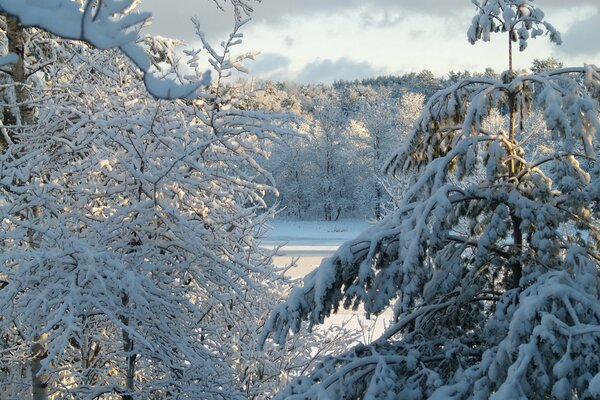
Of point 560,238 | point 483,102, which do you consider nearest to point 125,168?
point 483,102

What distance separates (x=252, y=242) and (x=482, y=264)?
4.60 metres

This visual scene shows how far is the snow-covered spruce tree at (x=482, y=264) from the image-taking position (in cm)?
339

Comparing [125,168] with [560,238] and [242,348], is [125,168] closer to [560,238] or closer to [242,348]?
[242,348]

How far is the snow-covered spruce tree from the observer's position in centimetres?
339

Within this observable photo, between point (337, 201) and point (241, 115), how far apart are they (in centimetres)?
4724

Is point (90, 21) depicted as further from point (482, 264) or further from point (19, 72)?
point (19, 72)

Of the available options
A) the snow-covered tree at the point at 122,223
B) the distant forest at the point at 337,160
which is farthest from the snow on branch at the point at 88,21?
the distant forest at the point at 337,160

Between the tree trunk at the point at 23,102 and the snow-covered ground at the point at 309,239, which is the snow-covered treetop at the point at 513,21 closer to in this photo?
the tree trunk at the point at 23,102

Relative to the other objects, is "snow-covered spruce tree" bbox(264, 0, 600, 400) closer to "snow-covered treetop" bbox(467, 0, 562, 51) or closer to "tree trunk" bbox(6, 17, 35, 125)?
"snow-covered treetop" bbox(467, 0, 562, 51)

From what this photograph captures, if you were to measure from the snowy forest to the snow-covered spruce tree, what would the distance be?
0.01 metres

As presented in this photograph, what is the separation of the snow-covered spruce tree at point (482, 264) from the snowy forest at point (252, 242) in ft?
0.05

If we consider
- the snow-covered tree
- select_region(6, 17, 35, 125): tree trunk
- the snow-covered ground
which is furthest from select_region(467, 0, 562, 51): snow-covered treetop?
the snow-covered ground

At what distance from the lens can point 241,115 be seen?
20.4 ft

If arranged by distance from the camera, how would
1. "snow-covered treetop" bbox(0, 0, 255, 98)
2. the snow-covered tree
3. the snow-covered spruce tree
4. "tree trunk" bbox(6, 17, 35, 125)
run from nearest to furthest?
"snow-covered treetop" bbox(0, 0, 255, 98)
the snow-covered spruce tree
the snow-covered tree
"tree trunk" bbox(6, 17, 35, 125)
